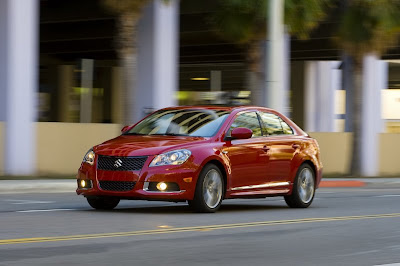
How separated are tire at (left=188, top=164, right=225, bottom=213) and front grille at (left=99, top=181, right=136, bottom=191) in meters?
0.89

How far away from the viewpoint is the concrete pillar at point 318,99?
167 feet

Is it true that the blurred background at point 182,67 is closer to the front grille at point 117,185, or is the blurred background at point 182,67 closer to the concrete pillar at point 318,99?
the concrete pillar at point 318,99

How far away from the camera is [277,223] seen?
42.0ft

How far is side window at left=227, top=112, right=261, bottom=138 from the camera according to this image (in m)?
14.7

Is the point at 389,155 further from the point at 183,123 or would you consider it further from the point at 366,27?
the point at 183,123

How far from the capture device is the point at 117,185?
43.5 ft

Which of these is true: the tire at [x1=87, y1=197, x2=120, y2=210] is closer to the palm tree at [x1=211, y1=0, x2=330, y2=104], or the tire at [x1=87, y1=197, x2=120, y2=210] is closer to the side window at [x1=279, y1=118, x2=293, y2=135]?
the side window at [x1=279, y1=118, x2=293, y2=135]

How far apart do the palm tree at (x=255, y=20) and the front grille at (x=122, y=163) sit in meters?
13.4

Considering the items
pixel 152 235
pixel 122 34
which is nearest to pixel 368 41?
pixel 122 34

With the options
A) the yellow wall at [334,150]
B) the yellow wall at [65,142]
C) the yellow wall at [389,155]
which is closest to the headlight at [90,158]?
the yellow wall at [65,142]

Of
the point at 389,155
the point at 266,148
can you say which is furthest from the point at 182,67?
the point at 266,148

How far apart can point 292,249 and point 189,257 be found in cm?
138

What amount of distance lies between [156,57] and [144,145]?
1448 cm

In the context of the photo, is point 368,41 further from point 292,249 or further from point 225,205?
point 292,249
